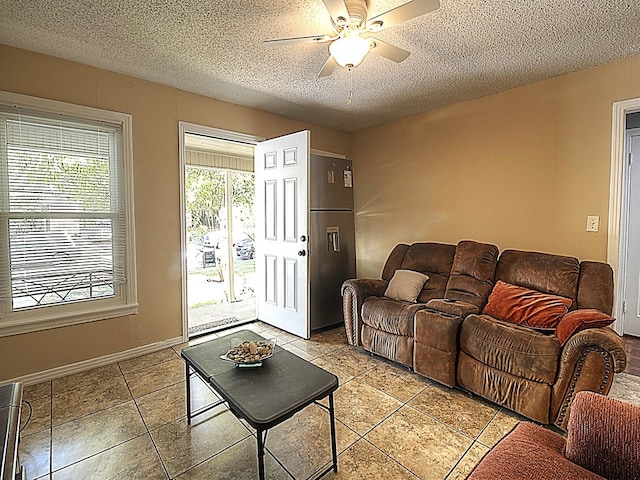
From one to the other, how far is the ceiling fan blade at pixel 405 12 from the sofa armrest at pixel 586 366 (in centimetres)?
186

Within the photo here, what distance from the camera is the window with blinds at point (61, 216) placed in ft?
7.75

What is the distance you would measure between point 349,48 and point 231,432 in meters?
2.29

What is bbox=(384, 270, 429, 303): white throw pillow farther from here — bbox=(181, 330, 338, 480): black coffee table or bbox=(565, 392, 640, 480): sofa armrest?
bbox=(565, 392, 640, 480): sofa armrest

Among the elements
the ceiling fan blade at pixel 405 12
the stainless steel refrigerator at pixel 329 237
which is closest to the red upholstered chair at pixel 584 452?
the ceiling fan blade at pixel 405 12

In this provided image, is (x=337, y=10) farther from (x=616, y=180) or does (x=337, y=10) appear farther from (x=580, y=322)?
(x=616, y=180)

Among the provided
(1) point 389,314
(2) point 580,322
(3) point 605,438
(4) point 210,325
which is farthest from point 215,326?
(3) point 605,438

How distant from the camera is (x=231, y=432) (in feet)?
6.35

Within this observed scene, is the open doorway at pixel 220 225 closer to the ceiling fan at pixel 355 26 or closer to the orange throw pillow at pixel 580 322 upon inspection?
the ceiling fan at pixel 355 26

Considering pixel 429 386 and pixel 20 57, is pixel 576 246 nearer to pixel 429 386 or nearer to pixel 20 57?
pixel 429 386

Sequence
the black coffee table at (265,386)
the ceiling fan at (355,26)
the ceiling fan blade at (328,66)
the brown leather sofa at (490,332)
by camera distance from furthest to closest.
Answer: the ceiling fan blade at (328,66) < the brown leather sofa at (490,332) < the ceiling fan at (355,26) < the black coffee table at (265,386)

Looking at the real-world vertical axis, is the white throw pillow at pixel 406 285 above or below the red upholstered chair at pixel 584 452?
above

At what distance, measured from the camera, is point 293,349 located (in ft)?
10.3

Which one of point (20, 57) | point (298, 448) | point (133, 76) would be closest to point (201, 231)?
point (133, 76)

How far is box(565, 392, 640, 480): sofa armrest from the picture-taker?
106 cm
